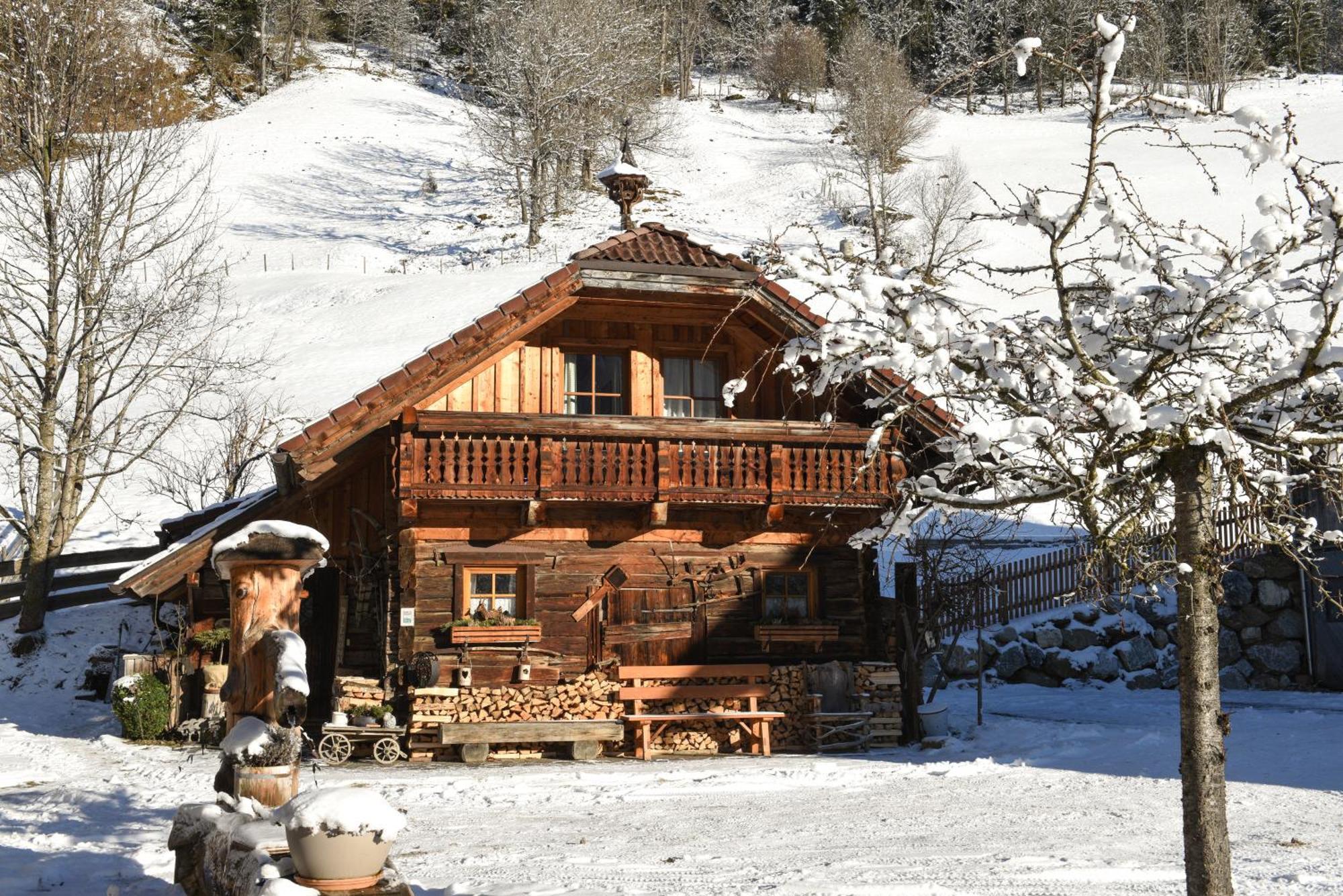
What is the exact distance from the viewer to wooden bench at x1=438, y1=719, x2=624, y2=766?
51.5 feet

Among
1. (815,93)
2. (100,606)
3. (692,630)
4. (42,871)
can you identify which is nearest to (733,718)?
(692,630)

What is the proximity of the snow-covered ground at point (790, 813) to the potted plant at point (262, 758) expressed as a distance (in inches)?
43.4

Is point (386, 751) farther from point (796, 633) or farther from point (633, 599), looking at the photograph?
point (796, 633)

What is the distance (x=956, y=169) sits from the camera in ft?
169

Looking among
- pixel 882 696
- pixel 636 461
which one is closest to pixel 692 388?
pixel 636 461

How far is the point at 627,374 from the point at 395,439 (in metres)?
3.41

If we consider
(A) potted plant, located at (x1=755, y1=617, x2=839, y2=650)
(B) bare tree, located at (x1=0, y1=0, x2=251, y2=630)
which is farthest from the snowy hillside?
(A) potted plant, located at (x1=755, y1=617, x2=839, y2=650)

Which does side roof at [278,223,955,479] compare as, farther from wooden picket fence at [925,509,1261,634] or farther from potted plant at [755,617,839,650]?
wooden picket fence at [925,509,1261,634]

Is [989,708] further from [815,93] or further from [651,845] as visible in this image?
[815,93]

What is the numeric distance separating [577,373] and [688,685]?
14.4ft

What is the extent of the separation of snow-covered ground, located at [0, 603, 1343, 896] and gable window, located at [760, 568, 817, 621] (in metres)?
2.15

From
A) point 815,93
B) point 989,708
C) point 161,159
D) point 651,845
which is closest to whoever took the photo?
point 651,845

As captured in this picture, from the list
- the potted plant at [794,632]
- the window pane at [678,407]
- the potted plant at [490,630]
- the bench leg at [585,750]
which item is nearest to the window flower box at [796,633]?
the potted plant at [794,632]

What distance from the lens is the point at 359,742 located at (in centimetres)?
1575
